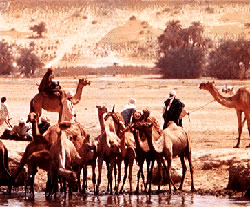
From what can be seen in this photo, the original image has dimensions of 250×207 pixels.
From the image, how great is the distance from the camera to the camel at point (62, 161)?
50.4ft

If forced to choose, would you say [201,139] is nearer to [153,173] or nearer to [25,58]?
[153,173]

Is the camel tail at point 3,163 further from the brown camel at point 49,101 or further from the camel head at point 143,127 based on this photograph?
the brown camel at point 49,101

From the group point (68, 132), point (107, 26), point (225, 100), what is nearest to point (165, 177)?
point (68, 132)

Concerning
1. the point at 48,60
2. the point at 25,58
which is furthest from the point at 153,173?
the point at 48,60

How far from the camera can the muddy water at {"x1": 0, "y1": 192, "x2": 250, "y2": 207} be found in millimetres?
15508

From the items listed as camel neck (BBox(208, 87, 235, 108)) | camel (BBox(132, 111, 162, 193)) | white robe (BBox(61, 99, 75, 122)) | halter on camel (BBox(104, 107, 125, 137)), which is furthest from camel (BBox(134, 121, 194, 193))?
camel neck (BBox(208, 87, 235, 108))

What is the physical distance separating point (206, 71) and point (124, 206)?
174 feet

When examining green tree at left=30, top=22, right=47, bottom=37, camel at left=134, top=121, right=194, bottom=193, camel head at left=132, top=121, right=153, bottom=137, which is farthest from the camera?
green tree at left=30, top=22, right=47, bottom=37

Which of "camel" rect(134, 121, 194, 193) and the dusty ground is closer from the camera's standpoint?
"camel" rect(134, 121, 194, 193)

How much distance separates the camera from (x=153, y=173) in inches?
719

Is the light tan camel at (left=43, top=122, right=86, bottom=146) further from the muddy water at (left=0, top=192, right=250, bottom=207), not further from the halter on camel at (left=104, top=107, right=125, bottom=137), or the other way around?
the muddy water at (left=0, top=192, right=250, bottom=207)

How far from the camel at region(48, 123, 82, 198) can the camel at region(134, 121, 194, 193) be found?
1175 millimetres

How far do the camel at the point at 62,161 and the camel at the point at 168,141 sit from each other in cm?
117

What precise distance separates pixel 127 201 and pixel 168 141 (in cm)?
150
